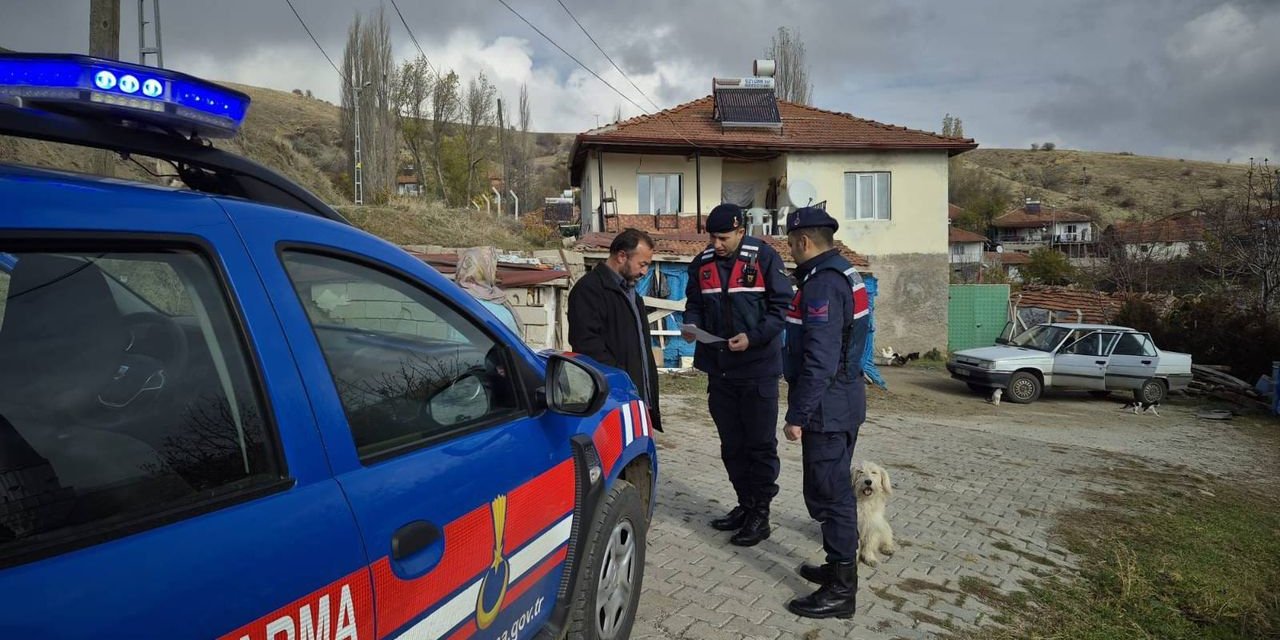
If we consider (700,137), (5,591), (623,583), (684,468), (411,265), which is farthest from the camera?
(700,137)

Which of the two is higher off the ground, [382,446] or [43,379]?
[43,379]

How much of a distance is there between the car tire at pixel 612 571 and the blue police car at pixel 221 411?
38cm

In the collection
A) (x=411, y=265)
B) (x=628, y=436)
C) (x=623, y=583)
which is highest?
(x=411, y=265)

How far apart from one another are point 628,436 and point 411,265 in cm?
136

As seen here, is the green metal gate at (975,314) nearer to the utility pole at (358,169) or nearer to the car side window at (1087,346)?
the car side window at (1087,346)

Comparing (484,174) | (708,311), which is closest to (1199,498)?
(708,311)

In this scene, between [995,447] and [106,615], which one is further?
[995,447]

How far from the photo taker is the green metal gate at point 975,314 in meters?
22.6

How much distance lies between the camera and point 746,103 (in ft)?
75.8

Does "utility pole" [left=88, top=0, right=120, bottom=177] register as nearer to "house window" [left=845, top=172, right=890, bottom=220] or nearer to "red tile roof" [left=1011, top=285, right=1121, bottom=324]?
"house window" [left=845, top=172, right=890, bottom=220]

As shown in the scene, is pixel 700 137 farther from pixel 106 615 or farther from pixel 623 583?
pixel 106 615

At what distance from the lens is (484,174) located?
129ft

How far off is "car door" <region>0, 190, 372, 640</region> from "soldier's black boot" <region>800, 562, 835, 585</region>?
269cm

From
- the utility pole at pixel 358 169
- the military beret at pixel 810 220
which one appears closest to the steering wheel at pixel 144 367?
the military beret at pixel 810 220
